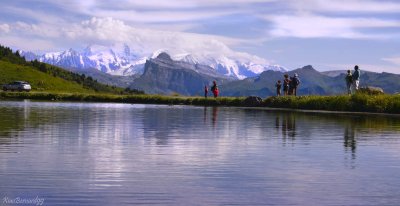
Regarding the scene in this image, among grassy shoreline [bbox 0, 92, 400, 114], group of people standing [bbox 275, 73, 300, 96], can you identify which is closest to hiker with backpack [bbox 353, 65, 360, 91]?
grassy shoreline [bbox 0, 92, 400, 114]

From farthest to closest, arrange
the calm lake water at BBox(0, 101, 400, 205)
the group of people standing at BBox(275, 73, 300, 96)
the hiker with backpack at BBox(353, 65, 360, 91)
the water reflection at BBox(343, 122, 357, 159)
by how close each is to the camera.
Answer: the group of people standing at BBox(275, 73, 300, 96) < the hiker with backpack at BBox(353, 65, 360, 91) < the water reflection at BBox(343, 122, 357, 159) < the calm lake water at BBox(0, 101, 400, 205)

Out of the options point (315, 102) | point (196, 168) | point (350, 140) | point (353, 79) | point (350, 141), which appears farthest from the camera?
point (315, 102)

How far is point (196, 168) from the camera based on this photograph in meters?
21.7

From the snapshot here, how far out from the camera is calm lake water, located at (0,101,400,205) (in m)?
16.9

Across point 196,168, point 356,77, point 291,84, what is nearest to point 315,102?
point 356,77

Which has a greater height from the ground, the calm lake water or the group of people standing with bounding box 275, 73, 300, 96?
the group of people standing with bounding box 275, 73, 300, 96

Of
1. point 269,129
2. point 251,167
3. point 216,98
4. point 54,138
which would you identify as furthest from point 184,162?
point 216,98

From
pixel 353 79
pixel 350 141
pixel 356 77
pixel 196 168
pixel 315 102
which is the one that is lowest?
pixel 196 168

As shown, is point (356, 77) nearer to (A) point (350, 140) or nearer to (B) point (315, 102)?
(B) point (315, 102)

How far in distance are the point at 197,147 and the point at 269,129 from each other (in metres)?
13.7

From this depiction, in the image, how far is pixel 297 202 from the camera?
1639cm

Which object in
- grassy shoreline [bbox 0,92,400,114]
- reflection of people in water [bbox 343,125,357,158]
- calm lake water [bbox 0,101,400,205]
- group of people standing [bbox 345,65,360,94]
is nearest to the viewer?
calm lake water [bbox 0,101,400,205]

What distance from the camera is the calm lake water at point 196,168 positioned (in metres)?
16.9

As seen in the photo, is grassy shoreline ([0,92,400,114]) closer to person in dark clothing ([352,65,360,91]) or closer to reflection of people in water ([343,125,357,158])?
person in dark clothing ([352,65,360,91])
